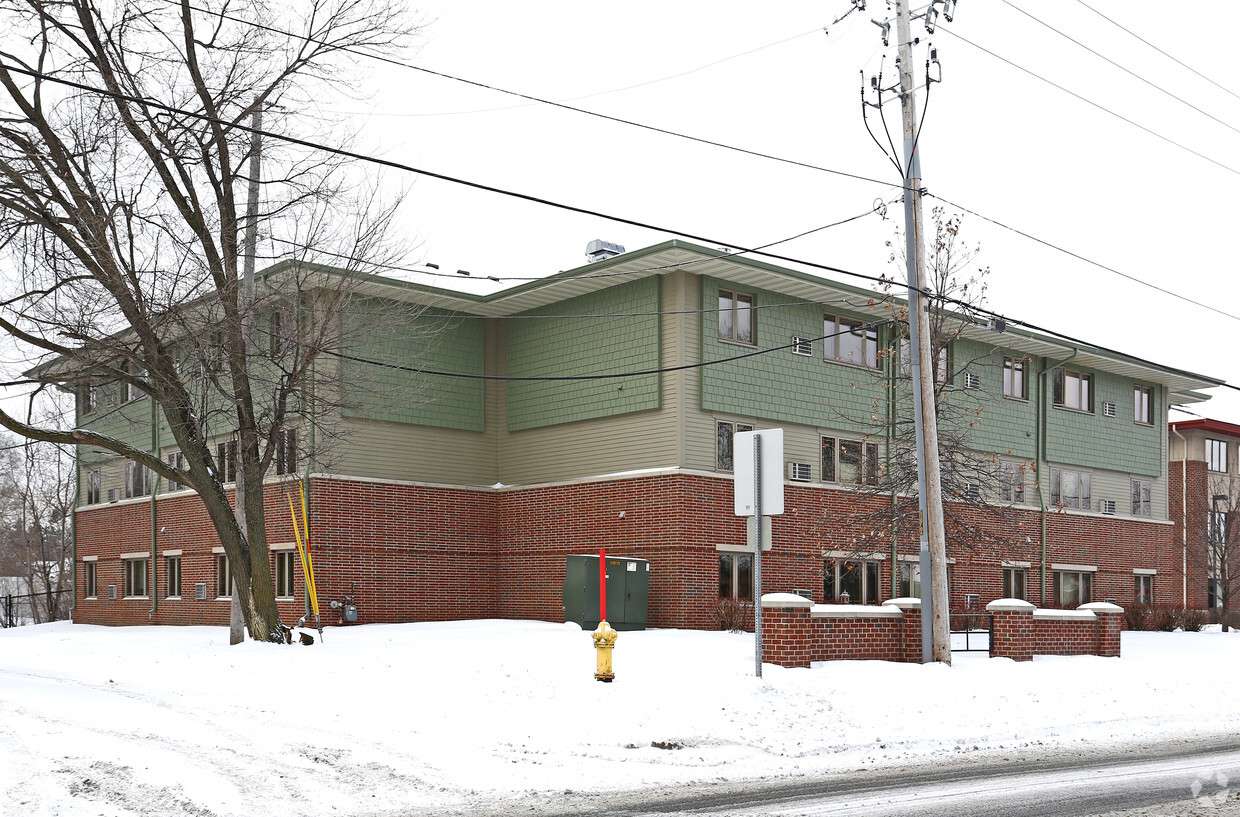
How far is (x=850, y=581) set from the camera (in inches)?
1139

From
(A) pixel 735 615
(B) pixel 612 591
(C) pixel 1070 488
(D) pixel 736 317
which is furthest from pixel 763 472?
(C) pixel 1070 488

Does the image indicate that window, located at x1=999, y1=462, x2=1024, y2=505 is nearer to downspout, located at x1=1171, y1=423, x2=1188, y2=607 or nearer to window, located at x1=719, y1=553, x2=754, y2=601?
window, located at x1=719, y1=553, x2=754, y2=601

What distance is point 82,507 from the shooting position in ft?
127

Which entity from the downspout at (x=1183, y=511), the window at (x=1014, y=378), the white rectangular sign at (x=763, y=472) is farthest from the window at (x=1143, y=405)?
the white rectangular sign at (x=763, y=472)

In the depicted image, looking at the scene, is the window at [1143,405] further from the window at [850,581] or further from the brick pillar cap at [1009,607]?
the brick pillar cap at [1009,607]

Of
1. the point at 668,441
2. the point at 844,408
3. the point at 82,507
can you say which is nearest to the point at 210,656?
the point at 668,441

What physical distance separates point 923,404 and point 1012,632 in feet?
13.9

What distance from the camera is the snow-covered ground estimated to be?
369 inches

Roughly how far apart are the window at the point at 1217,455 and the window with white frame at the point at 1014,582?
1984 cm

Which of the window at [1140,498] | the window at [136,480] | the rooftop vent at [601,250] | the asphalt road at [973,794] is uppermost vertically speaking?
the rooftop vent at [601,250]

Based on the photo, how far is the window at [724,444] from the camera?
26578 millimetres

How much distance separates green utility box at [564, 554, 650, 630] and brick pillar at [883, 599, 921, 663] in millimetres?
7187

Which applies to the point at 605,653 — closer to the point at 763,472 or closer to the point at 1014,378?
the point at 763,472

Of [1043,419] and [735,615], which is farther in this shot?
[1043,419]
